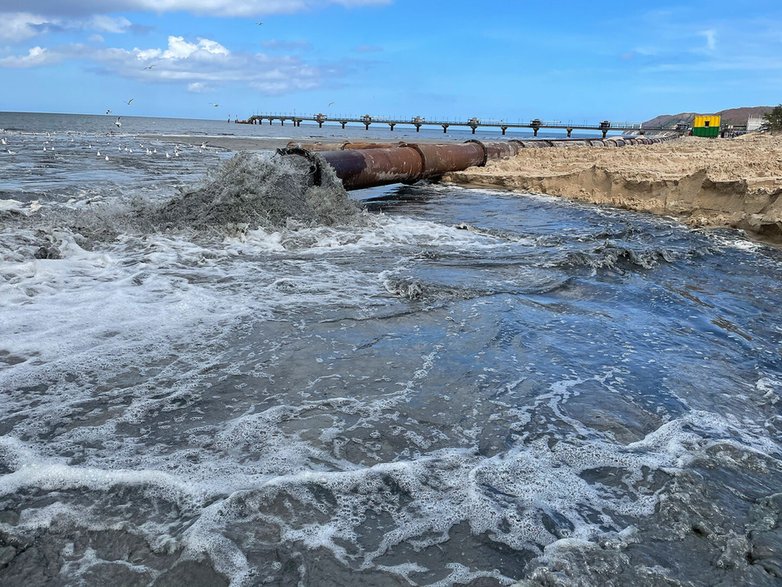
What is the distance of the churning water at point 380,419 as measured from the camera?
6.07ft

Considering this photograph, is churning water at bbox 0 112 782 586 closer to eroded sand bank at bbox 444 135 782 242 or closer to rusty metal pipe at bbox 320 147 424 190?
eroded sand bank at bbox 444 135 782 242

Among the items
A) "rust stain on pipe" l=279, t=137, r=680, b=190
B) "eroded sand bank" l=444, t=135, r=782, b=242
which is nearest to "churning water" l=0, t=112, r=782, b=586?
"eroded sand bank" l=444, t=135, r=782, b=242

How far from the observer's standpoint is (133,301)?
4141 mm

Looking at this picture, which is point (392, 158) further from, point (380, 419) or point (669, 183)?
point (380, 419)

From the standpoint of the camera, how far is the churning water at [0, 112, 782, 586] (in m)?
1.85

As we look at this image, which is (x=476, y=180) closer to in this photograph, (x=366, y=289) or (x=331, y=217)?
(x=331, y=217)

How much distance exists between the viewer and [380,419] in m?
Result: 2.68

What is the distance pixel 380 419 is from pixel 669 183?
9.28 meters

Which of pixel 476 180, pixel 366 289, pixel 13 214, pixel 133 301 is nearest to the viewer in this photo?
pixel 133 301

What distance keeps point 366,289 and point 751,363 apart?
2.90m

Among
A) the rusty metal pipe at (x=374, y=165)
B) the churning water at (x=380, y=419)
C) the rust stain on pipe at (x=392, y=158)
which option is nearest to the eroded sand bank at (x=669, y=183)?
Result: the rust stain on pipe at (x=392, y=158)

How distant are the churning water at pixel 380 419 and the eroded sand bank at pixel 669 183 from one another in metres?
2.78

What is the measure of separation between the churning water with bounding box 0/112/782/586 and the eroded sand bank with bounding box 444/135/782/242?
278 centimetres

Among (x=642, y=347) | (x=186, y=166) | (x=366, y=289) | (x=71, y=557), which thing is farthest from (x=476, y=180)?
(x=71, y=557)
